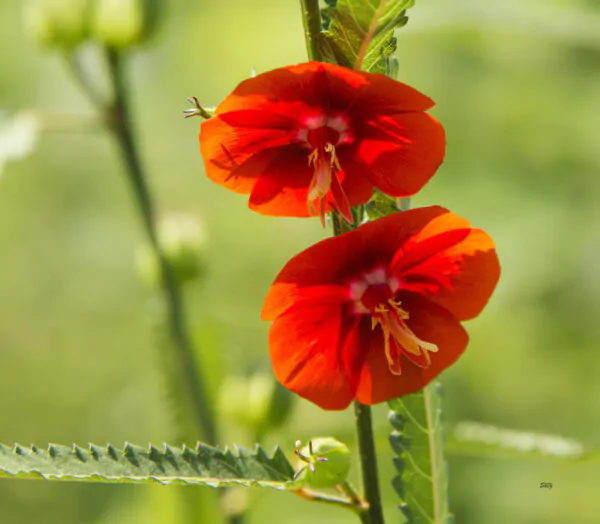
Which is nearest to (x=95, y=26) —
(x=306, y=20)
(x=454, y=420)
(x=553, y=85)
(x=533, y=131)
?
(x=306, y=20)

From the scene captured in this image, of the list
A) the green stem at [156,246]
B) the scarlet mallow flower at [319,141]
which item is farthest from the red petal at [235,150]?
the green stem at [156,246]

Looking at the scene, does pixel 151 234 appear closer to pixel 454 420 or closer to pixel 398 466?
pixel 398 466

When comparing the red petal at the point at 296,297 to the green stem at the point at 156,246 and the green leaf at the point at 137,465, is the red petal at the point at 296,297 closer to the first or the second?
the green leaf at the point at 137,465

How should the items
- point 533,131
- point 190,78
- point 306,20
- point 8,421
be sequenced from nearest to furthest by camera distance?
point 306,20, point 533,131, point 8,421, point 190,78

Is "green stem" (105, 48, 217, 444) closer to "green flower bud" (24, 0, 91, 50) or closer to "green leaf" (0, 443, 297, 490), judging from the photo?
"green flower bud" (24, 0, 91, 50)

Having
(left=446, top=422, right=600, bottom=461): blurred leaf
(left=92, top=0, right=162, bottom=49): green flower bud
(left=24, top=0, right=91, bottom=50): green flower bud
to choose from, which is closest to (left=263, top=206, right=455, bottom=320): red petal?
(left=446, top=422, right=600, bottom=461): blurred leaf

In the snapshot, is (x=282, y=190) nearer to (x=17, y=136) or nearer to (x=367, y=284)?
(x=367, y=284)
